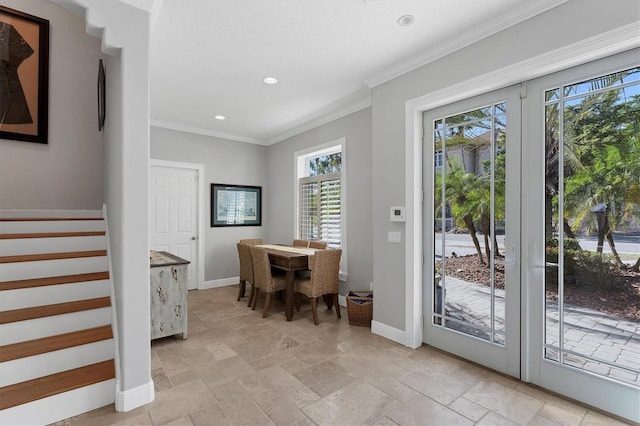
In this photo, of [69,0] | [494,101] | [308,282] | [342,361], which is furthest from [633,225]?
[69,0]

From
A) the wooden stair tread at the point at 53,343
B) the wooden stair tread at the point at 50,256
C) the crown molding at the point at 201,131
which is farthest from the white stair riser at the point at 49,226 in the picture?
the crown molding at the point at 201,131

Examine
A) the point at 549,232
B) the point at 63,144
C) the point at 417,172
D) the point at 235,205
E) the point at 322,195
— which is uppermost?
the point at 63,144

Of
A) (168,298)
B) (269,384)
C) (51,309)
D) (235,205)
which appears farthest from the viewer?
(235,205)

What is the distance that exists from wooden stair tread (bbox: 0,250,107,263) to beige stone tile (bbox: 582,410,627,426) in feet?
12.4

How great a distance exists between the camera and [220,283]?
5.45 m

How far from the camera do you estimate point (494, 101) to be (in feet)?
8.20

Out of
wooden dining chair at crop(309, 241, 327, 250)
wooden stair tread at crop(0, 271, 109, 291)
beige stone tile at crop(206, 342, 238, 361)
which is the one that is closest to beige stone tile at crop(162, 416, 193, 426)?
beige stone tile at crop(206, 342, 238, 361)

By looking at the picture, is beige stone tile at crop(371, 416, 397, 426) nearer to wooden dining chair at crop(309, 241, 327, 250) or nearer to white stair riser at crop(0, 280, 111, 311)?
white stair riser at crop(0, 280, 111, 311)

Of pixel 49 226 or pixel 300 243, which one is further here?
pixel 300 243

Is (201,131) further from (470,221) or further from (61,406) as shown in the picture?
(470,221)

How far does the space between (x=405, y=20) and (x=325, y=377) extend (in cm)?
282

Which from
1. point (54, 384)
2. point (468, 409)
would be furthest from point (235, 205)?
point (468, 409)

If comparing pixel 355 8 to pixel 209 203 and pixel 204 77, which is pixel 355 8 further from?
pixel 209 203

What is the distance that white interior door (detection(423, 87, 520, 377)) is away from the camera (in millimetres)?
2398
